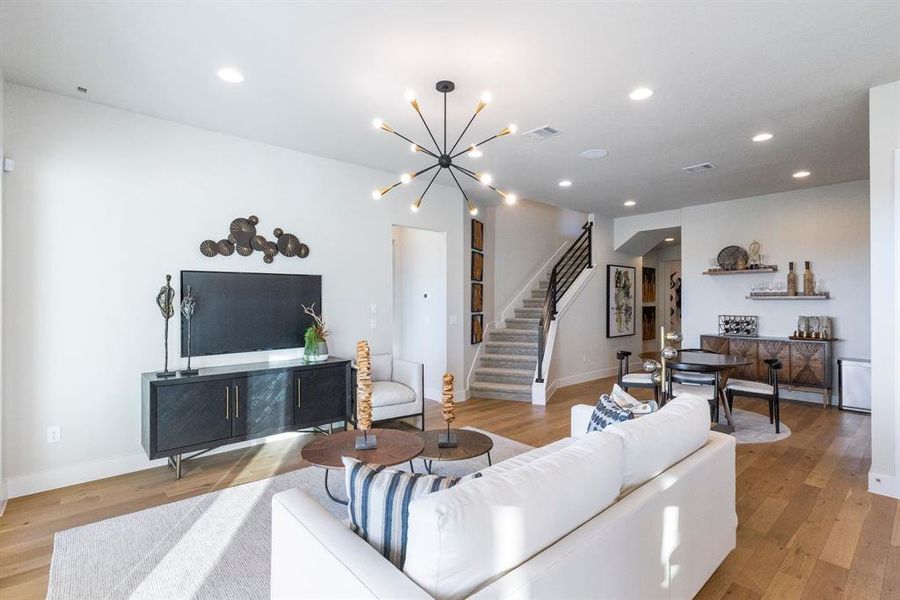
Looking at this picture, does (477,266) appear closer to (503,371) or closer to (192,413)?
(503,371)

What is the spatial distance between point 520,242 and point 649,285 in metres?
4.78

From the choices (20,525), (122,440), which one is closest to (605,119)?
(122,440)

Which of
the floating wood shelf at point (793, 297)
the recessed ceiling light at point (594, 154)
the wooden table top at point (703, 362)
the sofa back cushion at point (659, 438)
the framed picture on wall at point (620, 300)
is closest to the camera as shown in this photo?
the sofa back cushion at point (659, 438)

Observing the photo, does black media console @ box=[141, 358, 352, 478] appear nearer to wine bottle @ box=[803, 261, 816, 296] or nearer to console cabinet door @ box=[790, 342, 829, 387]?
console cabinet door @ box=[790, 342, 829, 387]

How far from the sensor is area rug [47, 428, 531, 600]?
2.17 metres

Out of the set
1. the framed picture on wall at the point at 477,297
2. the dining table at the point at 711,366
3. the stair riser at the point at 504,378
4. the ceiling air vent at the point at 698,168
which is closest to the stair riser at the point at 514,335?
the framed picture on wall at the point at 477,297

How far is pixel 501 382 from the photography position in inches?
255

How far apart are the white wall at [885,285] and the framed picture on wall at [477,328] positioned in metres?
4.35

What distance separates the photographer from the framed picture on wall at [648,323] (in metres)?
10.6

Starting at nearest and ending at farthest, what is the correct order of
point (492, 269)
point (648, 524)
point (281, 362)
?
point (648, 524)
point (281, 362)
point (492, 269)

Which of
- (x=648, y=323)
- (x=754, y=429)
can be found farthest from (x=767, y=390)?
(x=648, y=323)

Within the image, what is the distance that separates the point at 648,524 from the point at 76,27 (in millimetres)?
3747

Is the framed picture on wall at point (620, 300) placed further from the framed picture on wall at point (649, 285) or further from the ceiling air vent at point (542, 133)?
the ceiling air vent at point (542, 133)

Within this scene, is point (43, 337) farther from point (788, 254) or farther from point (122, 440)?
point (788, 254)
